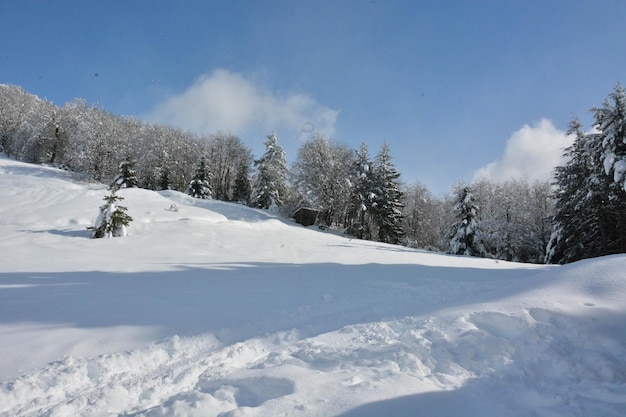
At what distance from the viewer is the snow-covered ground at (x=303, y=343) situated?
102 inches

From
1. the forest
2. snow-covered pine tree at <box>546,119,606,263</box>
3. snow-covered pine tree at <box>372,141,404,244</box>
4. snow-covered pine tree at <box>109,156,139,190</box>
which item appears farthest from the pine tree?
snow-covered pine tree at <box>546,119,606,263</box>

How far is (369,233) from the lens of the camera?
30344 millimetres

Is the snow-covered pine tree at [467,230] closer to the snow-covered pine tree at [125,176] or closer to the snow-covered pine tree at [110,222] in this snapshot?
the snow-covered pine tree at [110,222]

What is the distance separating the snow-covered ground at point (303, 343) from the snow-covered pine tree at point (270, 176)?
27266 millimetres

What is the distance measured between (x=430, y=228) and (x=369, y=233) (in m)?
13.8

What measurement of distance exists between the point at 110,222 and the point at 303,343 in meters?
11.0

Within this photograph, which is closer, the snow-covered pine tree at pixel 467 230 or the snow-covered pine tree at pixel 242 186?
the snow-covered pine tree at pixel 467 230

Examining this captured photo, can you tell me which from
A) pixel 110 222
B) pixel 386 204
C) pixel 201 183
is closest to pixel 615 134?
pixel 386 204

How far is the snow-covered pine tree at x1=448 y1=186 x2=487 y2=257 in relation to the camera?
79.2 ft

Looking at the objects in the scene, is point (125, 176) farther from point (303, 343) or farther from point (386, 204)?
point (303, 343)

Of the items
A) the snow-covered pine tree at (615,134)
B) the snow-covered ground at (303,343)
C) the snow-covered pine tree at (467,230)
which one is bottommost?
the snow-covered ground at (303,343)

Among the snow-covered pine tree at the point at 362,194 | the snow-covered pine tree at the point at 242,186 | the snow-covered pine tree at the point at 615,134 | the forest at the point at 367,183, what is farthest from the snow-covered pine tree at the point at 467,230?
the snow-covered pine tree at the point at 242,186

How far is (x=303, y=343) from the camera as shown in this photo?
382 centimetres

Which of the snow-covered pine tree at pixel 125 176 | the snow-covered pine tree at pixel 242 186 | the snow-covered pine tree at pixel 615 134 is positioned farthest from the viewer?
the snow-covered pine tree at pixel 242 186
